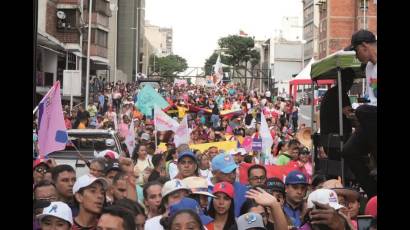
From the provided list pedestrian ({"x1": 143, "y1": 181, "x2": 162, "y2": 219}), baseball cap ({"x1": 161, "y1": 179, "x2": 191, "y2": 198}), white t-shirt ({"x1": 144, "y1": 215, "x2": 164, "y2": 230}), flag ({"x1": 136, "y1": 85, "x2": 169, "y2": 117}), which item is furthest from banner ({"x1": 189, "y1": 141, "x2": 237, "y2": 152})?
white t-shirt ({"x1": 144, "y1": 215, "x2": 164, "y2": 230})

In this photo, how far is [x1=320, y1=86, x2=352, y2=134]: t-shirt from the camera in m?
5.29

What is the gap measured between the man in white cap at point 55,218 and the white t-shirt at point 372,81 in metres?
2.04

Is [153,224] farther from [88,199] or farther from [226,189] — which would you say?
[226,189]

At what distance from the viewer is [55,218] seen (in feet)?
14.3

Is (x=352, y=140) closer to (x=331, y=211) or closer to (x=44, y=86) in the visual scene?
(x=331, y=211)

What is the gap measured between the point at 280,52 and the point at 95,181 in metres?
2.97

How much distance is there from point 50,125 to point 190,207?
157 cm

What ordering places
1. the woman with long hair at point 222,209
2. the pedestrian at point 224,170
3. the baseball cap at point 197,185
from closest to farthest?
the woman with long hair at point 222,209 → the baseball cap at point 197,185 → the pedestrian at point 224,170

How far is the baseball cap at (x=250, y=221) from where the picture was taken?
14.5 feet

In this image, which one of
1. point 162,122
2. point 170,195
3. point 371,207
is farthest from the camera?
point 162,122

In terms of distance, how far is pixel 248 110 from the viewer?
17.0 meters

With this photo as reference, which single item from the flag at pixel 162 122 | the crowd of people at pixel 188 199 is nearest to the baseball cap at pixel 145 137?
the flag at pixel 162 122

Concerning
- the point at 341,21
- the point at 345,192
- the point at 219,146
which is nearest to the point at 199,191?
the point at 345,192

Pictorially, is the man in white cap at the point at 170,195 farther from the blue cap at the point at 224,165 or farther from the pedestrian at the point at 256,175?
the pedestrian at the point at 256,175
